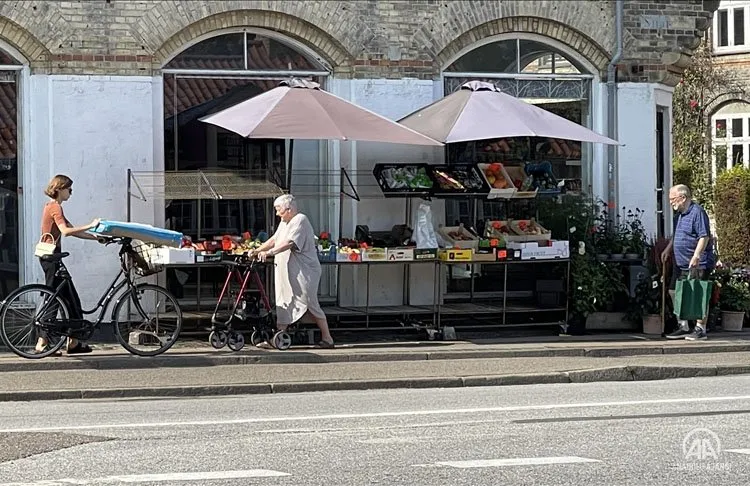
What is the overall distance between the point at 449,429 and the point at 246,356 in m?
4.57

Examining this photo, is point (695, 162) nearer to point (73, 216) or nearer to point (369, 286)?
point (369, 286)

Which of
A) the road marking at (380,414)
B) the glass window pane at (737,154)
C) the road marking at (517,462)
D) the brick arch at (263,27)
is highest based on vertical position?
the brick arch at (263,27)

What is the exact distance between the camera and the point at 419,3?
1645cm

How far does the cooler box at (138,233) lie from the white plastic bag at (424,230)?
9.87ft

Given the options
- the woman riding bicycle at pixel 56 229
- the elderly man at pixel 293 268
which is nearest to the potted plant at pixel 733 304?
the elderly man at pixel 293 268

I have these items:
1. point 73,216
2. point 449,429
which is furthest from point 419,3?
point 449,429

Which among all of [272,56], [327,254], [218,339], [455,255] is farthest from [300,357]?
[272,56]

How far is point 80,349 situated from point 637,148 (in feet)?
25.8

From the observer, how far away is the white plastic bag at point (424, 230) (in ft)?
50.4

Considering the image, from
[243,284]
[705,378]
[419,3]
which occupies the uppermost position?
[419,3]

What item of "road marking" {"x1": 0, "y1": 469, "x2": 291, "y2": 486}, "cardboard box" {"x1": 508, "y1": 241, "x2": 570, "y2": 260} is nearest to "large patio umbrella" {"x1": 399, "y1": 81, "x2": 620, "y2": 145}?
"cardboard box" {"x1": 508, "y1": 241, "x2": 570, "y2": 260}

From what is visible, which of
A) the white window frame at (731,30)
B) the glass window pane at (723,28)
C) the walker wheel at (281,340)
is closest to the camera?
the walker wheel at (281,340)

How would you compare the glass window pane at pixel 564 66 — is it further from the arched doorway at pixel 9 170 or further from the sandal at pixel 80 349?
the sandal at pixel 80 349

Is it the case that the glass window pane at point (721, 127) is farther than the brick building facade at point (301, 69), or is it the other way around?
the glass window pane at point (721, 127)
